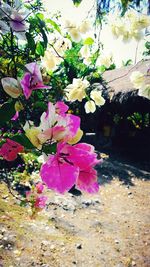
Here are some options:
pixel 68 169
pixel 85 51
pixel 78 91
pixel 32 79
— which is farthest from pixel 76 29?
pixel 68 169

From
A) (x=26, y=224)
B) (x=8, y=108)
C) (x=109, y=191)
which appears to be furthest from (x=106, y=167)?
(x=8, y=108)

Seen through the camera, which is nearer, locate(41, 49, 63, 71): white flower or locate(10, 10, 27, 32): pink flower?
locate(10, 10, 27, 32): pink flower

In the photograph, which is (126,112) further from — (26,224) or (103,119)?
(26,224)

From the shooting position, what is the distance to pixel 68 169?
520mm

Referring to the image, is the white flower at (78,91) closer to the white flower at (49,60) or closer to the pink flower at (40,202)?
the white flower at (49,60)

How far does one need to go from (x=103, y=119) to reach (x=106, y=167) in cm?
469

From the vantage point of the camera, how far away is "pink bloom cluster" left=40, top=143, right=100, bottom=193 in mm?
509

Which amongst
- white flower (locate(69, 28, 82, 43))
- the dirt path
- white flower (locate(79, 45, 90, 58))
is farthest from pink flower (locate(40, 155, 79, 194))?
the dirt path

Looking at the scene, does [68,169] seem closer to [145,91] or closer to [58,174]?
[58,174]

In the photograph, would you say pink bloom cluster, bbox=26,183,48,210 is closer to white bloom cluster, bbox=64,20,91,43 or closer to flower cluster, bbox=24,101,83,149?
white bloom cluster, bbox=64,20,91,43

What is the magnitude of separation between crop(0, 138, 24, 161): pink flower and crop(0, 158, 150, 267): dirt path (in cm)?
294

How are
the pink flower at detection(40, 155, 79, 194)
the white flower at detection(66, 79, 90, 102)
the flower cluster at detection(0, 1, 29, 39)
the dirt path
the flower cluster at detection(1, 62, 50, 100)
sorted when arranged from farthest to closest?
the dirt path → the white flower at detection(66, 79, 90, 102) → the flower cluster at detection(0, 1, 29, 39) → the flower cluster at detection(1, 62, 50, 100) → the pink flower at detection(40, 155, 79, 194)

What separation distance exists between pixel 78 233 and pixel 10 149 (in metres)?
3.87

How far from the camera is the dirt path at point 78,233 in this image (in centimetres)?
353
